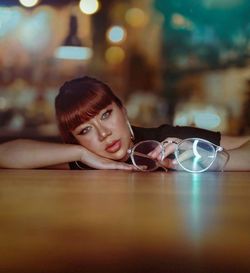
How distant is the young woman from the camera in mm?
1287

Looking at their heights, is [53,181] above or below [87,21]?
below

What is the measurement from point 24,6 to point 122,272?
1169mm

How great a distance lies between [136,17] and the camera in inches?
54.4

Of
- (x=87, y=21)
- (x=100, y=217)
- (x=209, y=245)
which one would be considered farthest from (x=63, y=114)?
(x=209, y=245)

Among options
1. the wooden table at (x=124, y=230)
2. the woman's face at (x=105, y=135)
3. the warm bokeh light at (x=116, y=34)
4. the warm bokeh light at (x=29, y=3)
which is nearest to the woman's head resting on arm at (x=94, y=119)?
the woman's face at (x=105, y=135)

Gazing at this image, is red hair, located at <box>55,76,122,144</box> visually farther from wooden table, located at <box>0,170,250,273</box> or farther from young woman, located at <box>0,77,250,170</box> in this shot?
wooden table, located at <box>0,170,250,273</box>

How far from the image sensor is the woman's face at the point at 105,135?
1.30 metres

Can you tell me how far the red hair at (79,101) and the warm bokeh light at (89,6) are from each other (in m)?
0.17

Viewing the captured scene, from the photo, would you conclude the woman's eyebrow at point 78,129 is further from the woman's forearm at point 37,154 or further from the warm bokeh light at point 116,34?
the warm bokeh light at point 116,34

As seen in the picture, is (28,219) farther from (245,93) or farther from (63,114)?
(245,93)

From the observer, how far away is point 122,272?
0.32 meters

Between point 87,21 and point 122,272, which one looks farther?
point 87,21

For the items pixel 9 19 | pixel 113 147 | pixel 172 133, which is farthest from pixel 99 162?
pixel 9 19

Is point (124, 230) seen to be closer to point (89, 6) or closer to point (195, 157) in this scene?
point (195, 157)
